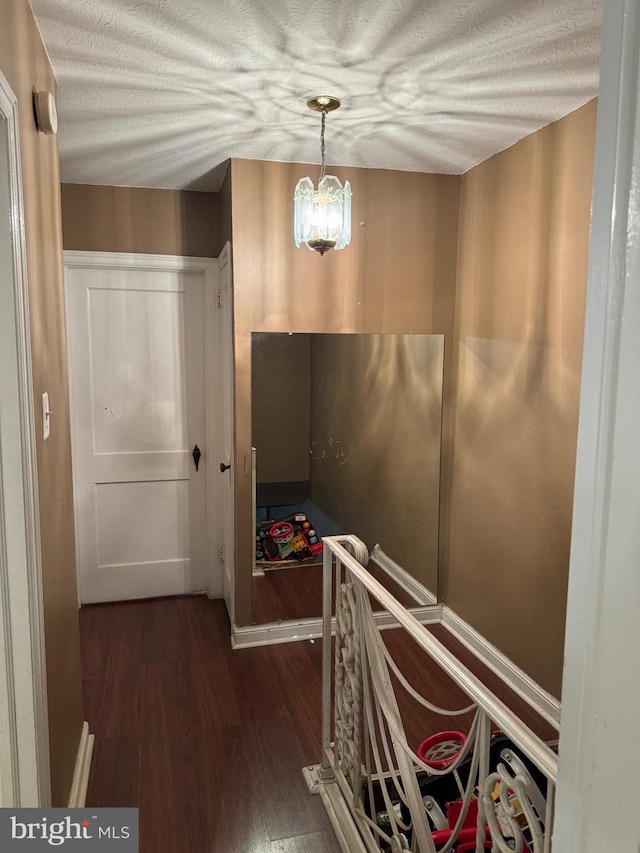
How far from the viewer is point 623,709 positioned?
1.97 ft

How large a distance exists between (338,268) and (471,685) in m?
2.33

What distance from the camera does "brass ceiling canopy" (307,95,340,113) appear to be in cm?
226

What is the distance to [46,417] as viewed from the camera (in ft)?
5.77

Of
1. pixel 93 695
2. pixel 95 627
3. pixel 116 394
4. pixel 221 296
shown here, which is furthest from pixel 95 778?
pixel 221 296

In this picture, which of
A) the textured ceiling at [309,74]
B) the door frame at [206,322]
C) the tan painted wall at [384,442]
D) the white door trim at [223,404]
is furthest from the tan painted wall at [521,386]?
the door frame at [206,322]

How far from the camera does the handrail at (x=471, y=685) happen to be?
1.07 metres

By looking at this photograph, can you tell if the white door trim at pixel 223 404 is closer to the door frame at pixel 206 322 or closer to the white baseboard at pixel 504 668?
the door frame at pixel 206 322

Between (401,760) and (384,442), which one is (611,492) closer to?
(401,760)

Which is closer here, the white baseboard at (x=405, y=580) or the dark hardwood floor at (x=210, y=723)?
the dark hardwood floor at (x=210, y=723)

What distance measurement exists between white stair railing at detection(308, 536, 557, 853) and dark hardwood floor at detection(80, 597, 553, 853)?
0.57 ft

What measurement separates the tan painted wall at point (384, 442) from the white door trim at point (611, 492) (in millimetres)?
2609

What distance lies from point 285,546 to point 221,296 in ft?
4.85
